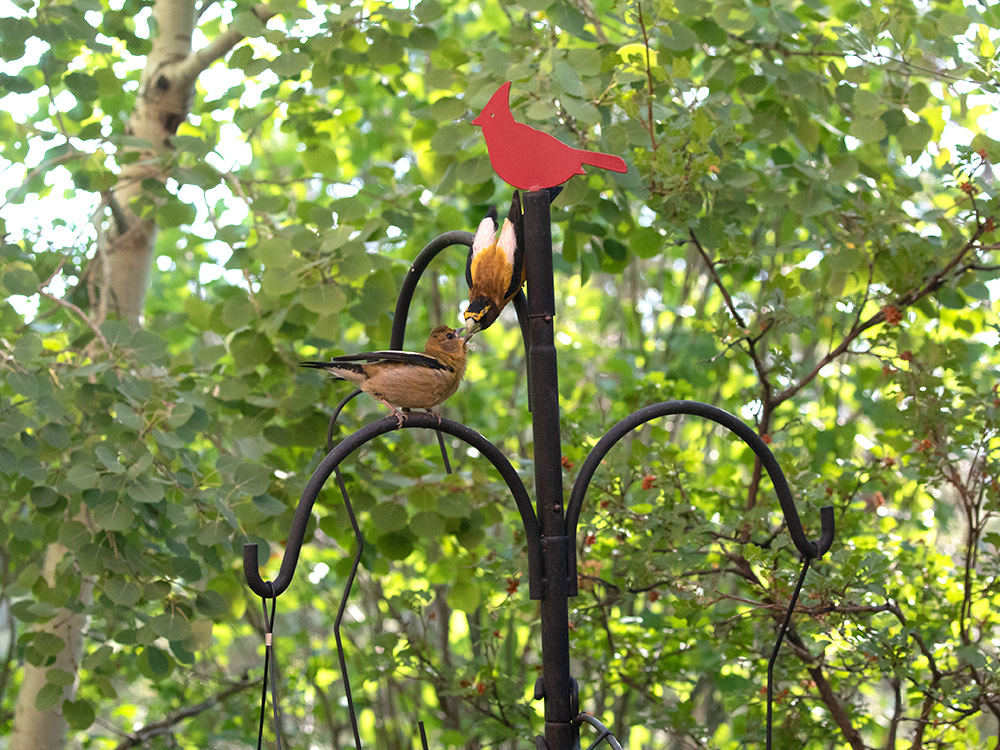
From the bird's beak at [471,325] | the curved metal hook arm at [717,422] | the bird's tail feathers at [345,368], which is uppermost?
the bird's beak at [471,325]

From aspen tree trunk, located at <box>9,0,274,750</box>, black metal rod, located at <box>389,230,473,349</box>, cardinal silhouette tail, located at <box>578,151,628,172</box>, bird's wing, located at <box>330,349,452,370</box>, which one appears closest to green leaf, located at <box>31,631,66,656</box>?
aspen tree trunk, located at <box>9,0,274,750</box>

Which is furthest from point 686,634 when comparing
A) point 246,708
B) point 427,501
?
point 246,708

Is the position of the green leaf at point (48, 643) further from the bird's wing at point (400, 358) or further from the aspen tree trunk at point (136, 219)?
the bird's wing at point (400, 358)

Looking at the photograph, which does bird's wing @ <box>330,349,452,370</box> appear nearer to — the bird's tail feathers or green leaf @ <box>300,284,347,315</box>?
the bird's tail feathers

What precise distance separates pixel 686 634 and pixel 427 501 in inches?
23.0

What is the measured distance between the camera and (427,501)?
155cm

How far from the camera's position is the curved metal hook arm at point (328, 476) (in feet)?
2.32

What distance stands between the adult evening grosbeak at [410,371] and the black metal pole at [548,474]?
78 mm

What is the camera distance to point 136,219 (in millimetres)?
1944

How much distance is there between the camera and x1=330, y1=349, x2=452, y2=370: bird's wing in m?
0.80

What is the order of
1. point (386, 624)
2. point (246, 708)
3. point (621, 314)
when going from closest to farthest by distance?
point (246, 708) → point (621, 314) → point (386, 624)

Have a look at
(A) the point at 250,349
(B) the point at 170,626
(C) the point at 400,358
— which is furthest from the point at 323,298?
(C) the point at 400,358

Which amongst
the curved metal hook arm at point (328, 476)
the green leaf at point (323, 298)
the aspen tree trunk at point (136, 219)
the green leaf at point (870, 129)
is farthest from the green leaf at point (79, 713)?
the green leaf at point (870, 129)

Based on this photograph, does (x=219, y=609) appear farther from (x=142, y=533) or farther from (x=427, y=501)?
(x=427, y=501)
